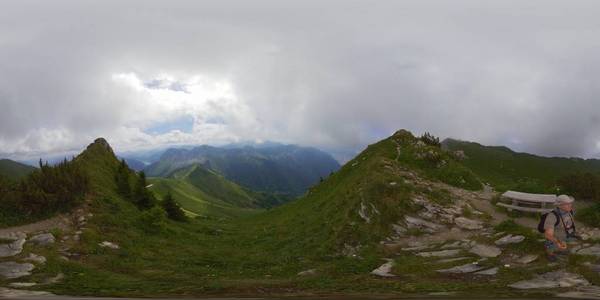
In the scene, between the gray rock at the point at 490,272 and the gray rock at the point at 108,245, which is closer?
the gray rock at the point at 490,272

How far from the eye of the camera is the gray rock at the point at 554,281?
1351 cm

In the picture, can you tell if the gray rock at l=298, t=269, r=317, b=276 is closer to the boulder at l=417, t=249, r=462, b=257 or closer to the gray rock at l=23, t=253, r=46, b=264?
the boulder at l=417, t=249, r=462, b=257

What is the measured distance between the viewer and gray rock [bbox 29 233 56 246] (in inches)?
887

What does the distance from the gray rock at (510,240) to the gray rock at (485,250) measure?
470 mm

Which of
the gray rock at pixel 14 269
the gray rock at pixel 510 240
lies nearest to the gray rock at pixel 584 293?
the gray rock at pixel 510 240

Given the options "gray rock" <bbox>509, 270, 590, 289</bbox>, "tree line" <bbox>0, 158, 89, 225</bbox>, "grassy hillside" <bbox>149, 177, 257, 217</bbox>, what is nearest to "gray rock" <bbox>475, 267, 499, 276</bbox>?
"gray rock" <bbox>509, 270, 590, 289</bbox>

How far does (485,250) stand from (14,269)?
76.5 ft

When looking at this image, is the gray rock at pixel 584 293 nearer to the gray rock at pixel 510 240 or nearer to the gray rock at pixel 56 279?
the gray rock at pixel 510 240

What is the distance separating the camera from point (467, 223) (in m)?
23.7

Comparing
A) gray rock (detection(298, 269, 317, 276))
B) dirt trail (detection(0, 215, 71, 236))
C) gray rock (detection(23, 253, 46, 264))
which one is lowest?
gray rock (detection(298, 269, 317, 276))

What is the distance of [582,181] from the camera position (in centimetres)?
2872

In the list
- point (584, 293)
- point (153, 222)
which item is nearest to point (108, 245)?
point (153, 222)

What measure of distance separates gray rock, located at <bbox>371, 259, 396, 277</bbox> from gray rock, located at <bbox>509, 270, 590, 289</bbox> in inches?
Answer: 213

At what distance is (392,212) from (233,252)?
39.3 feet
